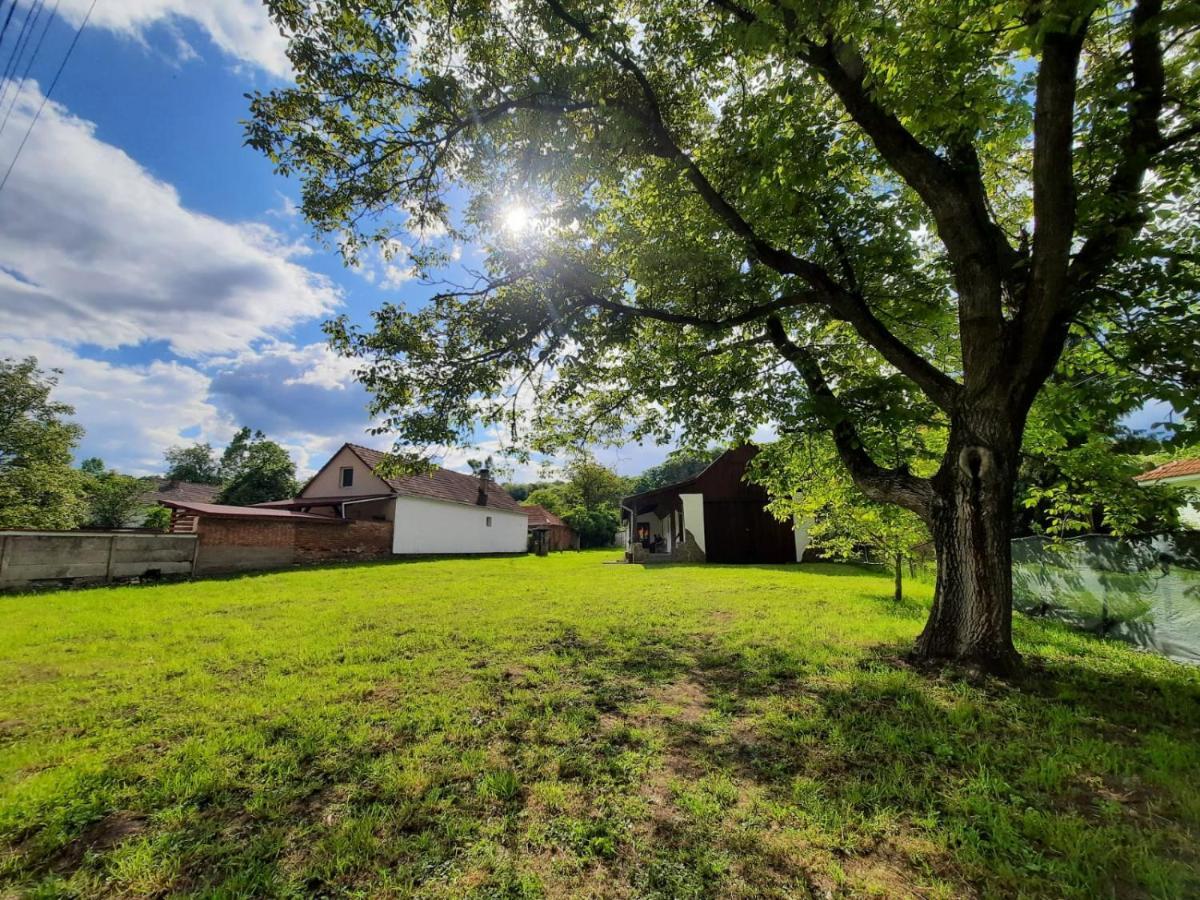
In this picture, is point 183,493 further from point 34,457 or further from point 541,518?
point 541,518

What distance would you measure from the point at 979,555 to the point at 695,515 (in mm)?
17628

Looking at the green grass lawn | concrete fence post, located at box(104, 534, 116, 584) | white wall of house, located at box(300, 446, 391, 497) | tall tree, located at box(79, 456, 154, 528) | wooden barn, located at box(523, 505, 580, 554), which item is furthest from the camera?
wooden barn, located at box(523, 505, 580, 554)

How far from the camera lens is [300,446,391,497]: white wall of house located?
2475 cm

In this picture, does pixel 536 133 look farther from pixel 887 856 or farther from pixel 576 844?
pixel 887 856

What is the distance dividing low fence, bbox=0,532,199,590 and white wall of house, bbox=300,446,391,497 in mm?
10603

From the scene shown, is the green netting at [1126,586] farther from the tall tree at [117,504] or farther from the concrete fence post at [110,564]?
the tall tree at [117,504]

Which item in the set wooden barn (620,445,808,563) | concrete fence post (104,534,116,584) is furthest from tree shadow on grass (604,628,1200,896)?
wooden barn (620,445,808,563)

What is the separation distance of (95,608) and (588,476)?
44175 millimetres

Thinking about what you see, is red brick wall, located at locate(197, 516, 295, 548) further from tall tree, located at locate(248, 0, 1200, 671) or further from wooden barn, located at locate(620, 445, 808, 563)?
wooden barn, located at locate(620, 445, 808, 563)

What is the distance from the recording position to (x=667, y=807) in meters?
2.82


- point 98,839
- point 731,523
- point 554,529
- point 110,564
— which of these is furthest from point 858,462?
point 554,529

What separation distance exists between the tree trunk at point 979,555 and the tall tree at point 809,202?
26 mm

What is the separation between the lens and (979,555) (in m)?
4.79

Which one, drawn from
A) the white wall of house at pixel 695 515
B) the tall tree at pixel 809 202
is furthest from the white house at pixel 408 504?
the tall tree at pixel 809 202
